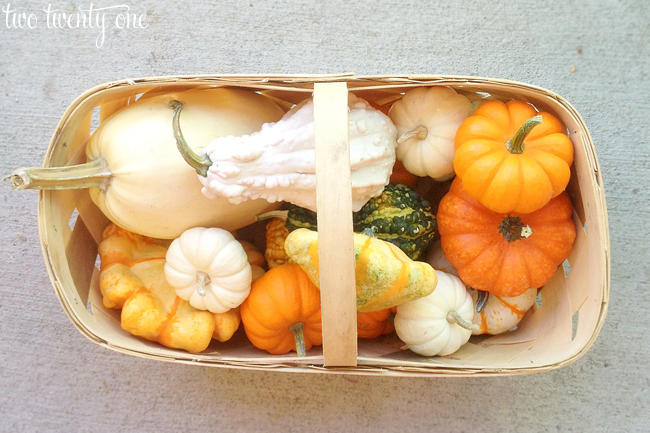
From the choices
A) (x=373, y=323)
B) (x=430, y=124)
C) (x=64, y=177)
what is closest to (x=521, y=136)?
(x=430, y=124)

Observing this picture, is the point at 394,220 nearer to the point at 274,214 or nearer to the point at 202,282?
the point at 274,214

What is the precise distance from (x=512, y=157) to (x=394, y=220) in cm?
23

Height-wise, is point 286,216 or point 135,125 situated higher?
point 135,125

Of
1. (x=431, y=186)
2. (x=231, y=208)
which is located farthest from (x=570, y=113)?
(x=231, y=208)

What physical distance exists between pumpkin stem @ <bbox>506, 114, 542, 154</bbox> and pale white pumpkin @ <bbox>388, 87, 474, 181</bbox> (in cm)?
12

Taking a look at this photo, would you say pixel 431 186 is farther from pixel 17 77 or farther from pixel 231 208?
pixel 17 77

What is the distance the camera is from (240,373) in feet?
3.79

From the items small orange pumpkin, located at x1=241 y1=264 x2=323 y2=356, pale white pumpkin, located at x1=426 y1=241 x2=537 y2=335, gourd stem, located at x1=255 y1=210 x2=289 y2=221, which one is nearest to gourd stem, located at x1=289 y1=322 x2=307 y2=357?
small orange pumpkin, located at x1=241 y1=264 x2=323 y2=356

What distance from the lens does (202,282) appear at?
0.84 meters

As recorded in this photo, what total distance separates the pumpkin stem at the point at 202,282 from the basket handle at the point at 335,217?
0.85 ft

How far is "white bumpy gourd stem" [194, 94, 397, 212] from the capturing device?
0.78 metres

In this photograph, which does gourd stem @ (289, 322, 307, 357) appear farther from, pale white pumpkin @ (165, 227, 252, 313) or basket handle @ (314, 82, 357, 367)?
basket handle @ (314, 82, 357, 367)

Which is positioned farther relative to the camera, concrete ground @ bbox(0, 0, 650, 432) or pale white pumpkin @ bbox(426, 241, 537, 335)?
concrete ground @ bbox(0, 0, 650, 432)

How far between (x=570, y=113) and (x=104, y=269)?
0.89 m
